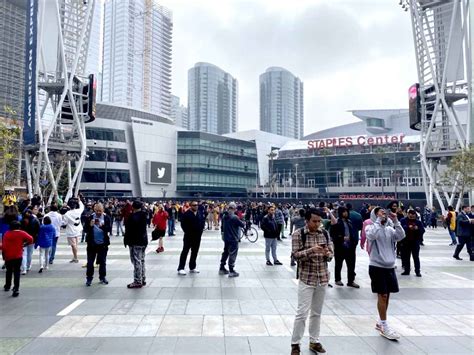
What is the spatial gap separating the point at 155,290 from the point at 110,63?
509 ft

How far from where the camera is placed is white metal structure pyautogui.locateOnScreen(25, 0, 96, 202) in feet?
103

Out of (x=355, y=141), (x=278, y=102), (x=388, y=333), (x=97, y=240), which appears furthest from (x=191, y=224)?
(x=278, y=102)

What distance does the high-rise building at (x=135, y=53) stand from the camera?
468 ft

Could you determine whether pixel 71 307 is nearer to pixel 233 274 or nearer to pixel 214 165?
pixel 233 274

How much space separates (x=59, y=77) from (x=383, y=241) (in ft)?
116

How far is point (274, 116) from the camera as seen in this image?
570ft

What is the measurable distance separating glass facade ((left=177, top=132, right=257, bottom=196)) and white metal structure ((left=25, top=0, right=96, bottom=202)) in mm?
35305

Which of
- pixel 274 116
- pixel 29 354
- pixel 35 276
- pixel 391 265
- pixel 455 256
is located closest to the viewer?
pixel 29 354

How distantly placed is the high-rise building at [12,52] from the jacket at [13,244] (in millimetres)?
54776

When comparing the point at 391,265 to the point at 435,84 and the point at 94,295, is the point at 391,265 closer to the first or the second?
the point at 94,295

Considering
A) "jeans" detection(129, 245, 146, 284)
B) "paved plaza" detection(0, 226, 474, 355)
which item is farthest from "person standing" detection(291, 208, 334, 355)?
"jeans" detection(129, 245, 146, 284)

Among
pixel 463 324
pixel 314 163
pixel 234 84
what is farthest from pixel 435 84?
pixel 234 84

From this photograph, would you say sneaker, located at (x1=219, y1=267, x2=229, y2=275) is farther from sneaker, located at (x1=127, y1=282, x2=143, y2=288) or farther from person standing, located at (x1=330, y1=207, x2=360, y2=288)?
person standing, located at (x1=330, y1=207, x2=360, y2=288)

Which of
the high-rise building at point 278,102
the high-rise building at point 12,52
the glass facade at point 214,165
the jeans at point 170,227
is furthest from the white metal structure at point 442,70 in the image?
the high-rise building at point 278,102
